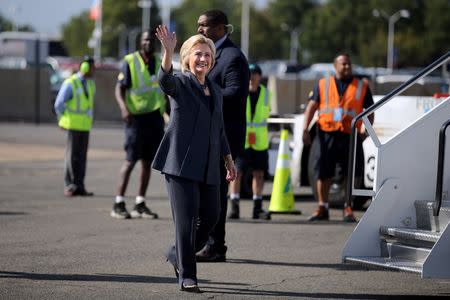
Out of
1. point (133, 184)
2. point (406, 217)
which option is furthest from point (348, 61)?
point (133, 184)

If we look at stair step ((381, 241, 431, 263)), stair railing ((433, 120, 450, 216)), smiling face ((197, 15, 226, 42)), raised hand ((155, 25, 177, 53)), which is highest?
smiling face ((197, 15, 226, 42))

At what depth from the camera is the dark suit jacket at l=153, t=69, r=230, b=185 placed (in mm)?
8211

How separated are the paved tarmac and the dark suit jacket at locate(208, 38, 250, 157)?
3.42ft

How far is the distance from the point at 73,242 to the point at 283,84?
26852mm

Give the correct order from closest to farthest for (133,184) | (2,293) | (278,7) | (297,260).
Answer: (2,293) → (297,260) → (133,184) → (278,7)

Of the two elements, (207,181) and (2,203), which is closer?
(207,181)

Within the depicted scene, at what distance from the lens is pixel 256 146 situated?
44.9ft

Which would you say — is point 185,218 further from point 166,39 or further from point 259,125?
point 259,125

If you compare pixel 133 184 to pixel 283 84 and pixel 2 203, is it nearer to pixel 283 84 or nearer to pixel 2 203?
pixel 2 203

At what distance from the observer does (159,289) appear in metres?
8.48

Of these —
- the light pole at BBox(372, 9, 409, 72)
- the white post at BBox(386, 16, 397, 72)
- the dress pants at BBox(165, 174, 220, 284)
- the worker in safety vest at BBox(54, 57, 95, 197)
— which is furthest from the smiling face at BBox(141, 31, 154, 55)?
the white post at BBox(386, 16, 397, 72)

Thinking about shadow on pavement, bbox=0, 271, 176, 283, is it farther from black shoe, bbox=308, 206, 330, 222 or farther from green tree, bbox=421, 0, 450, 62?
green tree, bbox=421, 0, 450, 62

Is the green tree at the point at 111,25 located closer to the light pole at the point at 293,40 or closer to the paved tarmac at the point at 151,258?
the light pole at the point at 293,40

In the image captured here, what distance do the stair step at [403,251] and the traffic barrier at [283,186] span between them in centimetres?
560
